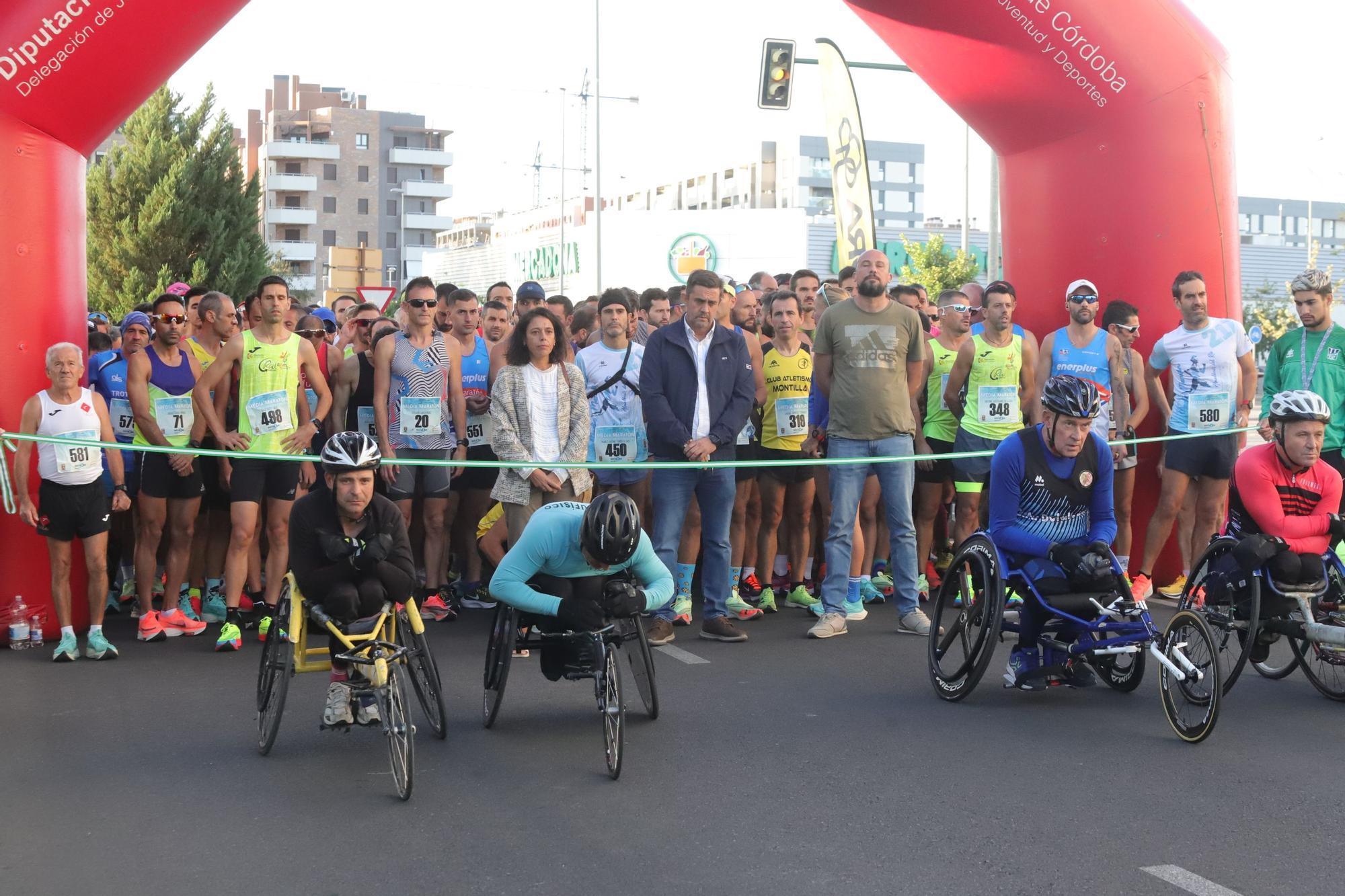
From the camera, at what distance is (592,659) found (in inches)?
253

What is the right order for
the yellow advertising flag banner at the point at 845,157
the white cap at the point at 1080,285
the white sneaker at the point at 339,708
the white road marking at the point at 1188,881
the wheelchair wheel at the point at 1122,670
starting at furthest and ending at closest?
the yellow advertising flag banner at the point at 845,157, the white cap at the point at 1080,285, the wheelchair wheel at the point at 1122,670, the white sneaker at the point at 339,708, the white road marking at the point at 1188,881

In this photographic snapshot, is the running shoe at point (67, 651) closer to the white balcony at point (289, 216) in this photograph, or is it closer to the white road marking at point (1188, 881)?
the white road marking at point (1188, 881)

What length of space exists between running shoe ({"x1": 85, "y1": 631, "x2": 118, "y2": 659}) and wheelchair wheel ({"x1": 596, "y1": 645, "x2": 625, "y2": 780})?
3.97 meters

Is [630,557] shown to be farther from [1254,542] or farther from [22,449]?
[22,449]

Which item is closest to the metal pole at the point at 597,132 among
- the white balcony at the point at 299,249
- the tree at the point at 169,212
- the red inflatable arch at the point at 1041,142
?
the tree at the point at 169,212

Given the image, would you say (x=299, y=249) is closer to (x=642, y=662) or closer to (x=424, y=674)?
(x=642, y=662)

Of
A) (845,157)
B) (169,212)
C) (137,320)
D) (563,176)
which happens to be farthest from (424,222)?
(137,320)

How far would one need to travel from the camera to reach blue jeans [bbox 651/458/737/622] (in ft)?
30.0

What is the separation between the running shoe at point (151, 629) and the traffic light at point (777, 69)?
46.0ft

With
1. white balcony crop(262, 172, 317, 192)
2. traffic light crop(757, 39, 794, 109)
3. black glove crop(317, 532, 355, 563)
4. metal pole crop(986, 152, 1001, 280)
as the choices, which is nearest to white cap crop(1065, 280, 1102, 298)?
black glove crop(317, 532, 355, 563)

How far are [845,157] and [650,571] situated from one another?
16.0 meters

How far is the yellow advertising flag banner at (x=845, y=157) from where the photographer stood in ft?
66.0

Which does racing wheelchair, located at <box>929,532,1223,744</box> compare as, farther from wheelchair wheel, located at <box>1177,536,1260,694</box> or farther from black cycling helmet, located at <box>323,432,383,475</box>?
black cycling helmet, located at <box>323,432,383,475</box>

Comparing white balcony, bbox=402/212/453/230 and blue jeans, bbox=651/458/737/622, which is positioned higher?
white balcony, bbox=402/212/453/230
